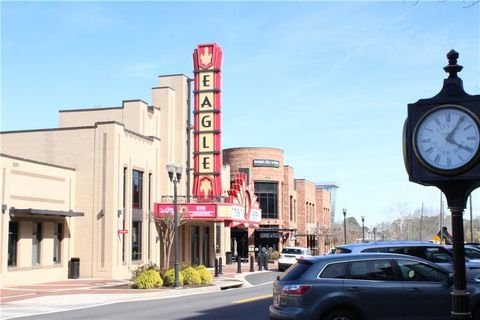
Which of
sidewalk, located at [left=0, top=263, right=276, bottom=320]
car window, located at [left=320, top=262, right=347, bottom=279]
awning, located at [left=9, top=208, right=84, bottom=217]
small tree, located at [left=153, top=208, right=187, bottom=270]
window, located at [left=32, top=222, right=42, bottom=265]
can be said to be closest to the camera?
car window, located at [left=320, top=262, right=347, bottom=279]

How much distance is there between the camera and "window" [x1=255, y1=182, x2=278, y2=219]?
6462 centimetres

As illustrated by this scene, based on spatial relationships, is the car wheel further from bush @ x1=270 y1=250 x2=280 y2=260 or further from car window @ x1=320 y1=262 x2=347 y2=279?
bush @ x1=270 y1=250 x2=280 y2=260

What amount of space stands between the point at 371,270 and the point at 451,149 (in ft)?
15.7

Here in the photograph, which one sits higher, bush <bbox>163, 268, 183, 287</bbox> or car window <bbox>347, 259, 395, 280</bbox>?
car window <bbox>347, 259, 395, 280</bbox>

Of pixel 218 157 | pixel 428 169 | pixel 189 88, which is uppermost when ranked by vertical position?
pixel 189 88

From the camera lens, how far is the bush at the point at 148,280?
79.6 feet

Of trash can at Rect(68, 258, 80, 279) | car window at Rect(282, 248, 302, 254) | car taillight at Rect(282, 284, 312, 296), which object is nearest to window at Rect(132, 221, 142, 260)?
trash can at Rect(68, 258, 80, 279)

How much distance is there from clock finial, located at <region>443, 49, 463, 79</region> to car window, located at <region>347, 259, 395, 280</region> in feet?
16.1

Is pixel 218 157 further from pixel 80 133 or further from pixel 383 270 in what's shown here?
pixel 383 270

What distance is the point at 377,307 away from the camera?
1003 centimetres

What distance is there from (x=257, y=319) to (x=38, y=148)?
22.8 meters

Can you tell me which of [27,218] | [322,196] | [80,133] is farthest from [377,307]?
[322,196]

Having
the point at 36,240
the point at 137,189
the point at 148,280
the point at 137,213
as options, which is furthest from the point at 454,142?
the point at 137,189

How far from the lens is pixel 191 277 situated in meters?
25.9
